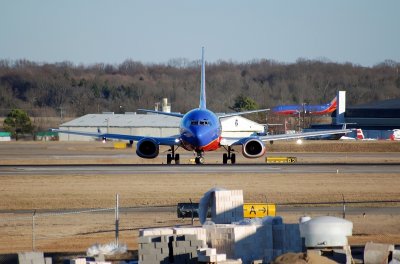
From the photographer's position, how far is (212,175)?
5119 centimetres

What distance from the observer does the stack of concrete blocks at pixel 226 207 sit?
2533cm

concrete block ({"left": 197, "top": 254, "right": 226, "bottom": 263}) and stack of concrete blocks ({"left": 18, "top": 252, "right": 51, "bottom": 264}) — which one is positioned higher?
concrete block ({"left": 197, "top": 254, "right": 226, "bottom": 263})

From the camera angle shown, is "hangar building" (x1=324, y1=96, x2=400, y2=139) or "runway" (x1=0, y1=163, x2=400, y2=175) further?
"hangar building" (x1=324, y1=96, x2=400, y2=139)

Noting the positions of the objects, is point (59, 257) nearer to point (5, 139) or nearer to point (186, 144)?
point (186, 144)

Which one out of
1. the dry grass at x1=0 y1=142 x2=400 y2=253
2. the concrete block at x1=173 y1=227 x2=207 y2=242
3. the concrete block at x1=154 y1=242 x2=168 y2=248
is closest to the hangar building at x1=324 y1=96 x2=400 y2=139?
the dry grass at x1=0 y1=142 x2=400 y2=253

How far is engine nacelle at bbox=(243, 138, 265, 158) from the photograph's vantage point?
5875 cm

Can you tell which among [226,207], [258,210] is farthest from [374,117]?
[226,207]

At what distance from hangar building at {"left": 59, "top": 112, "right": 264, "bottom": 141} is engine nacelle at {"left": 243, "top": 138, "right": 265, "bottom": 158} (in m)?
55.8

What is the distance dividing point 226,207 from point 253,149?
1324 inches

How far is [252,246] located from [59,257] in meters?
5.35

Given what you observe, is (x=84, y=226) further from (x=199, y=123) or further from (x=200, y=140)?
(x=199, y=123)

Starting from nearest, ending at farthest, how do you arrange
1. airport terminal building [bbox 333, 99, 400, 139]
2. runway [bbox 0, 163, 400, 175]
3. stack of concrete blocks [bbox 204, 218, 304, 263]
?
stack of concrete blocks [bbox 204, 218, 304, 263], runway [bbox 0, 163, 400, 175], airport terminal building [bbox 333, 99, 400, 139]

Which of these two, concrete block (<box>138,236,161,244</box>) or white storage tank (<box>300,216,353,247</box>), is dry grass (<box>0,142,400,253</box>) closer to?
concrete block (<box>138,236,161,244</box>)

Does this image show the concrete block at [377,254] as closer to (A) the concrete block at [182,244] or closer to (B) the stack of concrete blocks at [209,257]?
(B) the stack of concrete blocks at [209,257]
